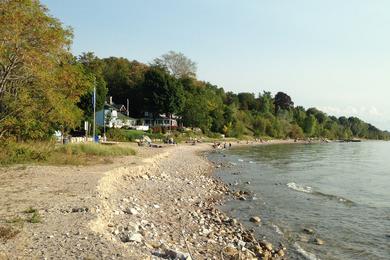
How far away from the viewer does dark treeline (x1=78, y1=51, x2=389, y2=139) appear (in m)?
94.6

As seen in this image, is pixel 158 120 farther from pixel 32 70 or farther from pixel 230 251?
pixel 230 251

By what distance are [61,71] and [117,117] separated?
215 feet

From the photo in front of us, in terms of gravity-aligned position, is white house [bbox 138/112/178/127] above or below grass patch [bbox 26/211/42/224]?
above

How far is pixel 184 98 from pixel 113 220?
279ft

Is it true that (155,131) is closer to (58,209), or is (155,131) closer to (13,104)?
(13,104)

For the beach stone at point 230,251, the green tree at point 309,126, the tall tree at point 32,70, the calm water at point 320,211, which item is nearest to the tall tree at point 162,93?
the calm water at point 320,211

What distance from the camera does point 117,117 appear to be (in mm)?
91188

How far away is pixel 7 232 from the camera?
35.6ft

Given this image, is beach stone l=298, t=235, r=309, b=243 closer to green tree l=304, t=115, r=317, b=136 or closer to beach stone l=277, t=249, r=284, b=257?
beach stone l=277, t=249, r=284, b=257

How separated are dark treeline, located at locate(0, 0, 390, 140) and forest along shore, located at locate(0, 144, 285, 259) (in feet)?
15.3

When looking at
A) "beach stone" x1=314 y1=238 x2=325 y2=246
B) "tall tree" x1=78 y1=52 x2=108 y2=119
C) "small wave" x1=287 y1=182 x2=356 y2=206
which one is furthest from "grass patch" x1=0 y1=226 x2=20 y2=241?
"tall tree" x1=78 y1=52 x2=108 y2=119

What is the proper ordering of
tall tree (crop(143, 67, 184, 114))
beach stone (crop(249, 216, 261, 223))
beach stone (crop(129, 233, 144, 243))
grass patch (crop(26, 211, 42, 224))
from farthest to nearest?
tall tree (crop(143, 67, 184, 114)) < beach stone (crop(249, 216, 261, 223)) < grass patch (crop(26, 211, 42, 224)) < beach stone (crop(129, 233, 144, 243))

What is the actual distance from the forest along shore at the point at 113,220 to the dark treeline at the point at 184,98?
4057 cm

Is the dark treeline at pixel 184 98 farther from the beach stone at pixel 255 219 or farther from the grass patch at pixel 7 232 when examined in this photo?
the grass patch at pixel 7 232
